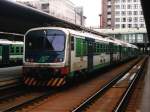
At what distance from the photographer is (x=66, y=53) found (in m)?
17.6

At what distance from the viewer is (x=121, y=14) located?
16738 cm

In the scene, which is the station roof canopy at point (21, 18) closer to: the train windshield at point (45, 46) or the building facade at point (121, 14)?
the train windshield at point (45, 46)

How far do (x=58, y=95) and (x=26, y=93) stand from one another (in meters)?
1.50

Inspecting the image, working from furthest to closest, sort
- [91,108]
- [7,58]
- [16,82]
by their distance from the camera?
[7,58] < [16,82] < [91,108]

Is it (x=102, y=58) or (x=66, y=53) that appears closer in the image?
(x=66, y=53)

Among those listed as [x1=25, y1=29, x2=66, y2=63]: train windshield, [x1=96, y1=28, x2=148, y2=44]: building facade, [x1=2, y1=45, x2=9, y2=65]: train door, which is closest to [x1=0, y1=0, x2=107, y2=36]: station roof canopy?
[x1=25, y1=29, x2=66, y2=63]: train windshield

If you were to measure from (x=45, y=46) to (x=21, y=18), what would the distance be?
799cm

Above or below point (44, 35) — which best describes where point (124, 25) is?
above

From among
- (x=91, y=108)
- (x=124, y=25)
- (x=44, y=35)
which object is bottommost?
(x=91, y=108)

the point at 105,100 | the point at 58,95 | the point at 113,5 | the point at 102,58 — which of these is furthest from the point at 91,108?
the point at 113,5

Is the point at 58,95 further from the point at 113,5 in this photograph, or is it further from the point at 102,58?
the point at 113,5

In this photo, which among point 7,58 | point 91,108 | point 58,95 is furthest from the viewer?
point 7,58

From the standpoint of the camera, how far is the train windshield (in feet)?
57.8

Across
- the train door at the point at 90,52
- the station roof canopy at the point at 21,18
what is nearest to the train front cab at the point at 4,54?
the station roof canopy at the point at 21,18
